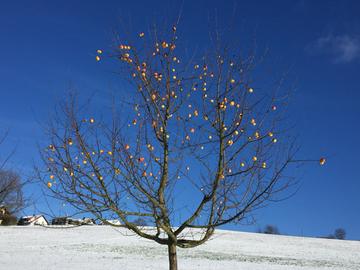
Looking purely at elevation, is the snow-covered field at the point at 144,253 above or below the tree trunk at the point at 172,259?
above

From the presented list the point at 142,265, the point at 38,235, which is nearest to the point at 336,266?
the point at 142,265

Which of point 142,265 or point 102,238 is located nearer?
point 142,265

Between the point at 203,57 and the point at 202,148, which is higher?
the point at 203,57

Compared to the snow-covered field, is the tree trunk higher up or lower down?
lower down

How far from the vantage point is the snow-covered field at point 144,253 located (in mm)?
28844

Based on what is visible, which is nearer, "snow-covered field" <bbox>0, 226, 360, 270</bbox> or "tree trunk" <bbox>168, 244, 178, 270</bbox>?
"tree trunk" <bbox>168, 244, 178, 270</bbox>

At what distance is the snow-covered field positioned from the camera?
2884 cm

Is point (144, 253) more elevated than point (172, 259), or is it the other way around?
point (144, 253)

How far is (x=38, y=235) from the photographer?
48781 millimetres

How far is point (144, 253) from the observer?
112 ft

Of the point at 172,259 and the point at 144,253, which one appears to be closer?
the point at 172,259

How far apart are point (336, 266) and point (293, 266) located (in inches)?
148

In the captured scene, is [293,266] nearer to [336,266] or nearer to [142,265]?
[336,266]

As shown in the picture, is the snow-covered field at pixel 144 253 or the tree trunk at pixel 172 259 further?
the snow-covered field at pixel 144 253
